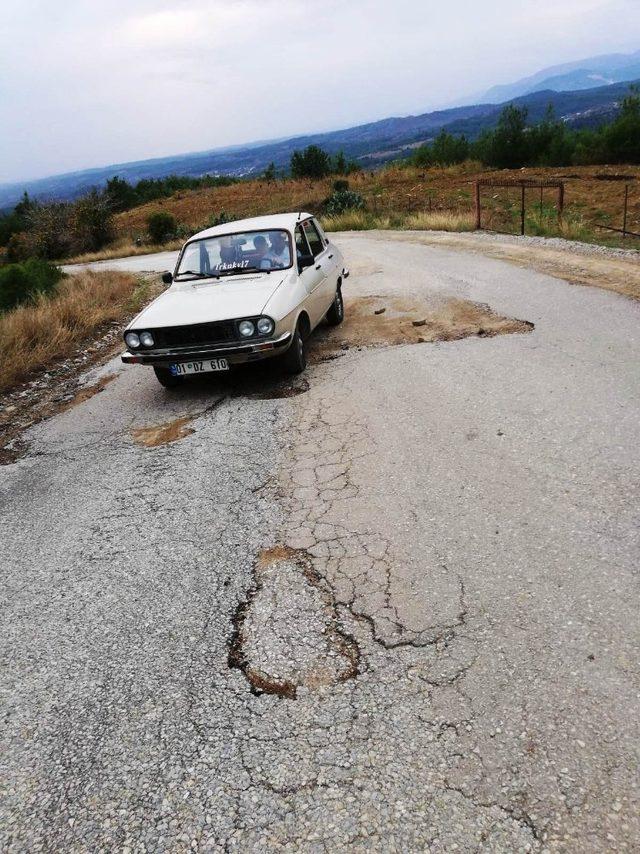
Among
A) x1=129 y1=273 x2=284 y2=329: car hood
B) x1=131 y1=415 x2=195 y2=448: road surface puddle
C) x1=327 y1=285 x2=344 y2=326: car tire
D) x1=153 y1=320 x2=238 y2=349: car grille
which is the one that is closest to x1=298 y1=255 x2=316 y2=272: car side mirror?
x1=129 y1=273 x2=284 y2=329: car hood

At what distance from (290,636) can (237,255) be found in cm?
527

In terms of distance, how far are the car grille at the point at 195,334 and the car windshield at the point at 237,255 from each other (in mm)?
1280

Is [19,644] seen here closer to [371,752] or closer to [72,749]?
[72,749]

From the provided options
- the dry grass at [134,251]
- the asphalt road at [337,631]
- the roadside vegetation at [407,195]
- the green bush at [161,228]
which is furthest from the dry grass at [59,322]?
the green bush at [161,228]

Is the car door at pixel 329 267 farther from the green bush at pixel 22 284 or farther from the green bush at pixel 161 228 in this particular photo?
the green bush at pixel 161 228

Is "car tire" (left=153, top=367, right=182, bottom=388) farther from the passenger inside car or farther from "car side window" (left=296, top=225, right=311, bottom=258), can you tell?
"car side window" (left=296, top=225, right=311, bottom=258)

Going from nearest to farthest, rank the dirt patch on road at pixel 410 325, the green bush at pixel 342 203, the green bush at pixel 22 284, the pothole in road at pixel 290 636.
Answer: the pothole in road at pixel 290 636 → the dirt patch on road at pixel 410 325 → the green bush at pixel 22 284 → the green bush at pixel 342 203

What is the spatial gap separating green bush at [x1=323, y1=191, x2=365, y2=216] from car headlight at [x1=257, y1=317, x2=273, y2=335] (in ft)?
73.1

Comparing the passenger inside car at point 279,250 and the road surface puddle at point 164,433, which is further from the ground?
the passenger inside car at point 279,250

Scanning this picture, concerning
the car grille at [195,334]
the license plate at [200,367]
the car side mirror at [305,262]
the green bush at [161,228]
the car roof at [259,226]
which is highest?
the car roof at [259,226]

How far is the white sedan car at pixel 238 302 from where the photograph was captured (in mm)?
6059

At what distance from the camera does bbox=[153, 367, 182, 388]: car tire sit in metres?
6.65

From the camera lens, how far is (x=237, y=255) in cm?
727

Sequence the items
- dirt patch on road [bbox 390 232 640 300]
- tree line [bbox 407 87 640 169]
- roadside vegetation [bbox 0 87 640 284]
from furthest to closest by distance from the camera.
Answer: tree line [bbox 407 87 640 169], roadside vegetation [bbox 0 87 640 284], dirt patch on road [bbox 390 232 640 300]
